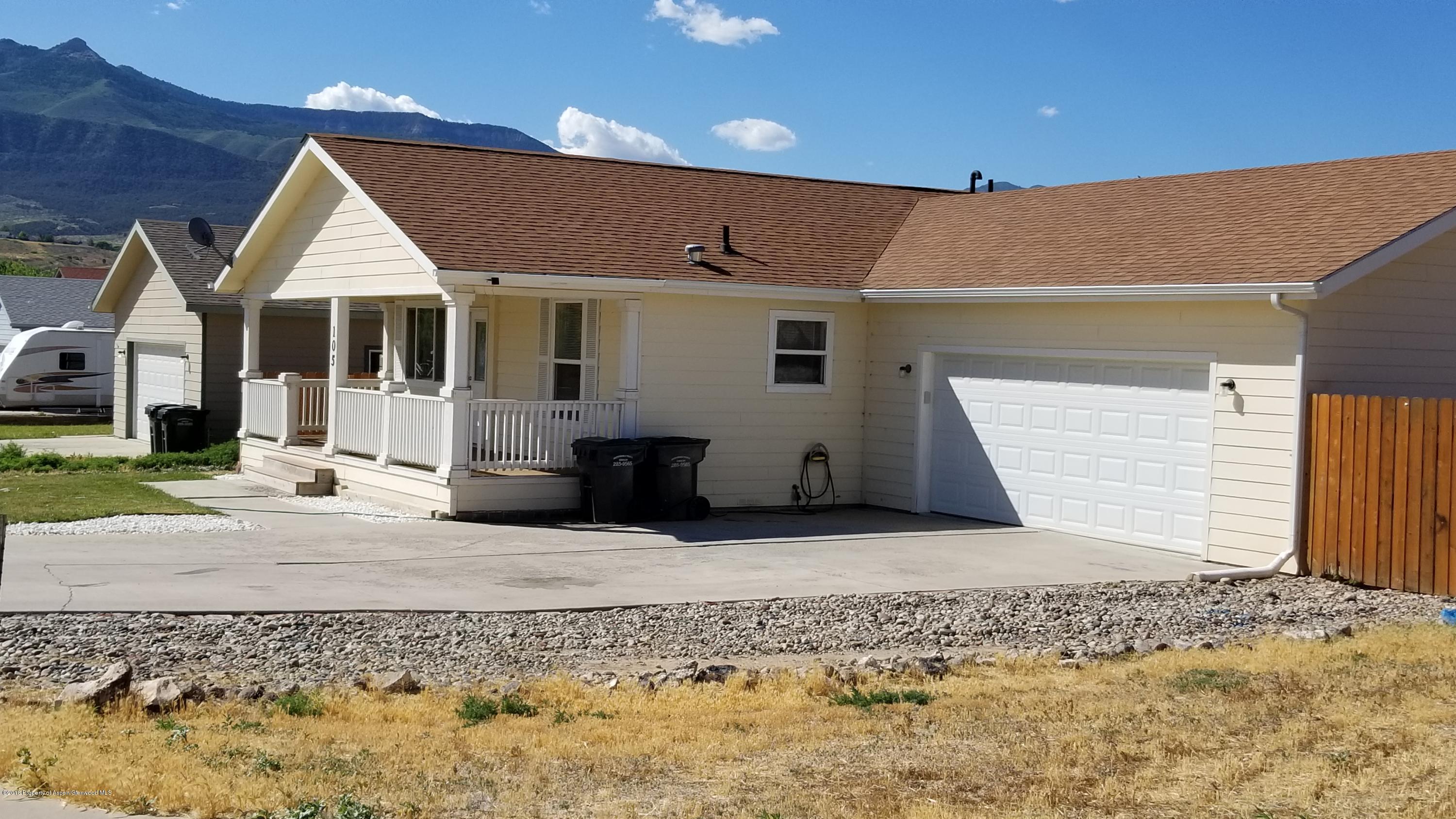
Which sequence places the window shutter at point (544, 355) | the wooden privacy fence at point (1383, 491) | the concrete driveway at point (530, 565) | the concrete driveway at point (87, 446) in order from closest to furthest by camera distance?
the concrete driveway at point (530, 565), the wooden privacy fence at point (1383, 491), the window shutter at point (544, 355), the concrete driveway at point (87, 446)

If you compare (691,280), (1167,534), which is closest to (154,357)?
(691,280)

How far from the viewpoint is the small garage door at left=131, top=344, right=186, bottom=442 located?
89.6 feet

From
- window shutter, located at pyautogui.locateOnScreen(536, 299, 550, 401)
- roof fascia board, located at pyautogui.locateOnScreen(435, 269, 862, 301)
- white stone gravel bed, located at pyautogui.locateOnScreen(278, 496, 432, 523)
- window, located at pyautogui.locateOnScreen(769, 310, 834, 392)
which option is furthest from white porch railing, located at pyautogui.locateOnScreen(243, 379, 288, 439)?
window, located at pyautogui.locateOnScreen(769, 310, 834, 392)

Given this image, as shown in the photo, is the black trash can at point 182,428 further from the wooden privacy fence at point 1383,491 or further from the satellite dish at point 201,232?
the wooden privacy fence at point 1383,491

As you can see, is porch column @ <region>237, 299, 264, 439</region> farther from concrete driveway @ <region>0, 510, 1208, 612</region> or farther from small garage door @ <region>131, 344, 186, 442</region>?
concrete driveway @ <region>0, 510, 1208, 612</region>

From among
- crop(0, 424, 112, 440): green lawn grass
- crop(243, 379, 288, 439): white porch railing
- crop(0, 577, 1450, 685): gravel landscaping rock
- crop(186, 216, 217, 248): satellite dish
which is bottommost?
crop(0, 577, 1450, 685): gravel landscaping rock

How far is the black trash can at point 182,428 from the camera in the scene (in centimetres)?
2444

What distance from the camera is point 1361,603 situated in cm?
1235

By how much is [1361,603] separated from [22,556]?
11724 millimetres

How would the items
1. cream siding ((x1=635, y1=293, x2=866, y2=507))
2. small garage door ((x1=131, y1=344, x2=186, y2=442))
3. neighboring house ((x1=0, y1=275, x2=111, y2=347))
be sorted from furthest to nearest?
neighboring house ((x1=0, y1=275, x2=111, y2=347))
small garage door ((x1=131, y1=344, x2=186, y2=442))
cream siding ((x1=635, y1=293, x2=866, y2=507))

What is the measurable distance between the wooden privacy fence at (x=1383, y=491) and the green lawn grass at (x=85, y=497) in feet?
38.6

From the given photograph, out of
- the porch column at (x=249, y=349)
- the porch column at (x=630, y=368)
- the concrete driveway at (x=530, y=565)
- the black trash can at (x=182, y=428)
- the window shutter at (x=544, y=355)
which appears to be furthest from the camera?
the black trash can at (x=182, y=428)

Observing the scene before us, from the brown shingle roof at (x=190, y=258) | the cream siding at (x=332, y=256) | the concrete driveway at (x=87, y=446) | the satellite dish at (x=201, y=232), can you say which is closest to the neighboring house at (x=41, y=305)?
the concrete driveway at (x=87, y=446)

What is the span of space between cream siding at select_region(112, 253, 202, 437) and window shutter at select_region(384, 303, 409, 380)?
6.03 m
